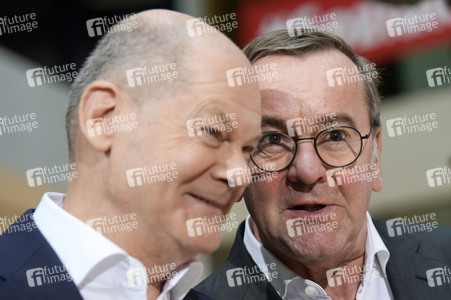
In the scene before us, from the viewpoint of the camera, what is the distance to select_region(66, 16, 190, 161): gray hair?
1.91 meters

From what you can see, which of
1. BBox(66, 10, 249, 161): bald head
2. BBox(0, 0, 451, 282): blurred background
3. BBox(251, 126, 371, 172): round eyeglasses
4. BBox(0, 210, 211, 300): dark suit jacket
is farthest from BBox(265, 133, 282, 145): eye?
BBox(0, 0, 451, 282): blurred background

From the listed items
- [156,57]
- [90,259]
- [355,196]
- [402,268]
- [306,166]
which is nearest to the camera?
[90,259]

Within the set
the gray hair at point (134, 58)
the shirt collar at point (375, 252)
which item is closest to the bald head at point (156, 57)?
the gray hair at point (134, 58)

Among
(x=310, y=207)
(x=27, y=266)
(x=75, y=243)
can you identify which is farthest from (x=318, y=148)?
(x=27, y=266)

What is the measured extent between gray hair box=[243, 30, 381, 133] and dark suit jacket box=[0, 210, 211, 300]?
4.33 feet

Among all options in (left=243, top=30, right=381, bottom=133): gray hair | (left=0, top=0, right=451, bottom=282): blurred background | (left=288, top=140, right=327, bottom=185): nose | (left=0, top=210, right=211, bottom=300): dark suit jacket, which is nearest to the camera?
(left=0, top=210, right=211, bottom=300): dark suit jacket

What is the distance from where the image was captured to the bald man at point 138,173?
6.13ft

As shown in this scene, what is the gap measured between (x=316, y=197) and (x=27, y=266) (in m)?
1.16

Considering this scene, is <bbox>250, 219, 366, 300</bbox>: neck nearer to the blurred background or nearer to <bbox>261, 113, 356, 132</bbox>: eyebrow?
<bbox>261, 113, 356, 132</bbox>: eyebrow

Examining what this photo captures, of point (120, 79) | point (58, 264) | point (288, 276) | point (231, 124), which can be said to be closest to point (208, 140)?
point (231, 124)

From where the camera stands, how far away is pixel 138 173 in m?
1.88

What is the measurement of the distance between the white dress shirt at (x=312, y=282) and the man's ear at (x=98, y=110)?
3.69 feet

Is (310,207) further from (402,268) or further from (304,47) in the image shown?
(304,47)

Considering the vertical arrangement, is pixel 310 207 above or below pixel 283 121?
below
